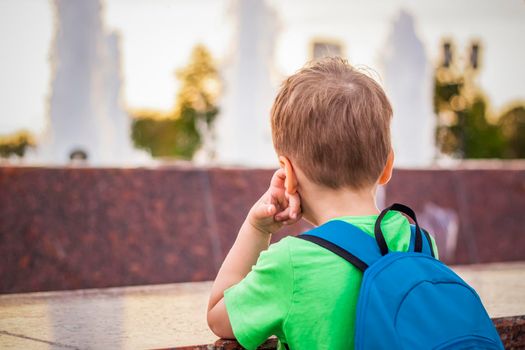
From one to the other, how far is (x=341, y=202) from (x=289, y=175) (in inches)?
6.0

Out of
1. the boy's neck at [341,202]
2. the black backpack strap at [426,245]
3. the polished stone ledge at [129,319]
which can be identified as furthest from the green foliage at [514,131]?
the boy's neck at [341,202]

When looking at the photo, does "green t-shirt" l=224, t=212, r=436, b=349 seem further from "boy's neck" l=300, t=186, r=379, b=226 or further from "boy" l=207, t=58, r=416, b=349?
"boy's neck" l=300, t=186, r=379, b=226

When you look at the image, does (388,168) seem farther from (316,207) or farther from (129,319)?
(129,319)

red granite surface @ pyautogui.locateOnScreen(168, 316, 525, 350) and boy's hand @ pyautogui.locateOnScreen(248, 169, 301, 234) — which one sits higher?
boy's hand @ pyautogui.locateOnScreen(248, 169, 301, 234)

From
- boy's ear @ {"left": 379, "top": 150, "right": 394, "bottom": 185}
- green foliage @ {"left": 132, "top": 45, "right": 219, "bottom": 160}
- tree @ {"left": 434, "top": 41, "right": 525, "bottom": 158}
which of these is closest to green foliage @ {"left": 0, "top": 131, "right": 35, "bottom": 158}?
green foliage @ {"left": 132, "top": 45, "right": 219, "bottom": 160}

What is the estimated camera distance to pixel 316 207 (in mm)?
1918

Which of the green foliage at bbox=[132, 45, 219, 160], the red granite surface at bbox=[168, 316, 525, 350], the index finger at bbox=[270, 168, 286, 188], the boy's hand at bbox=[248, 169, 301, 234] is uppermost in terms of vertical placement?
the green foliage at bbox=[132, 45, 219, 160]

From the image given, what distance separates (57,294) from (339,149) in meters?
1.67

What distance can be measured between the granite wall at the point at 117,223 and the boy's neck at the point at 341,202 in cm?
269

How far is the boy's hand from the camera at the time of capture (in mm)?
1952

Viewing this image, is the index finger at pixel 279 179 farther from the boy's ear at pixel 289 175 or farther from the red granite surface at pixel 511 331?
the red granite surface at pixel 511 331

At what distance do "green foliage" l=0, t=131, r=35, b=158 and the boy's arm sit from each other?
195 ft

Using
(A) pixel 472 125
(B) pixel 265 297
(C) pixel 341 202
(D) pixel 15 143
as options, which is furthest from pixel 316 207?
(D) pixel 15 143

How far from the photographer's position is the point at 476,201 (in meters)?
5.98
